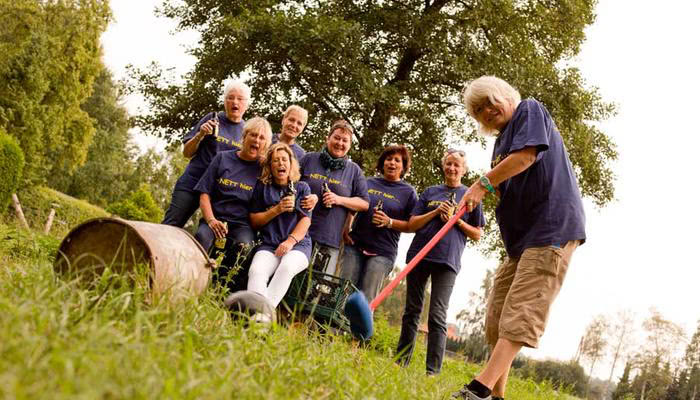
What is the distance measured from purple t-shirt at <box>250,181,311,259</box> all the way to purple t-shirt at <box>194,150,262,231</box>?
0.28ft

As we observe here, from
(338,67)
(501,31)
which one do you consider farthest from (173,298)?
(501,31)

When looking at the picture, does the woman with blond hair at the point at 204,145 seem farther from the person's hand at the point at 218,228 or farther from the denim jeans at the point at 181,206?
the person's hand at the point at 218,228

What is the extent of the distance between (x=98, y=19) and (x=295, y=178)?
82.8 feet

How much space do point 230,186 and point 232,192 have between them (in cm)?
6

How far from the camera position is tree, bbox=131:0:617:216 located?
11.2 m

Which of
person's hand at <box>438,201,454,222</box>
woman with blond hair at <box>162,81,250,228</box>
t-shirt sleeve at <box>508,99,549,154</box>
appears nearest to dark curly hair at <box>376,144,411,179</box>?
person's hand at <box>438,201,454,222</box>

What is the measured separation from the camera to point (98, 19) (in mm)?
26969

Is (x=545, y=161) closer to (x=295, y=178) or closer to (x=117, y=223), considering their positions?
(x=295, y=178)

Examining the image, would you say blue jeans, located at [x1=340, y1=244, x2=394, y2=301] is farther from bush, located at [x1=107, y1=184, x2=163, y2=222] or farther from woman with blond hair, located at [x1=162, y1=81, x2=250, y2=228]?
bush, located at [x1=107, y1=184, x2=163, y2=222]

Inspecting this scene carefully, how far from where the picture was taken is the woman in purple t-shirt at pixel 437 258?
529 cm

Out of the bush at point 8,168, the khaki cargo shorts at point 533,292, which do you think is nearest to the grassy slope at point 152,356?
the khaki cargo shorts at point 533,292

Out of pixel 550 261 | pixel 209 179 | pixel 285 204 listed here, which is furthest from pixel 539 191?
pixel 209 179

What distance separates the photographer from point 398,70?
12711 millimetres

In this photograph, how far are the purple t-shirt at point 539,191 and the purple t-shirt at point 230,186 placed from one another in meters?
2.09
